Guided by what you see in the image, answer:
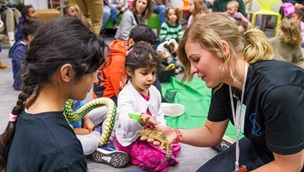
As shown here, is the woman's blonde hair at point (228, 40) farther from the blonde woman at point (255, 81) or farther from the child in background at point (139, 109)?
the child in background at point (139, 109)

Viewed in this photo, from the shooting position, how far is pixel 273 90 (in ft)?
3.28

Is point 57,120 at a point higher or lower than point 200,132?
higher

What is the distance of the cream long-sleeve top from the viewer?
162 cm

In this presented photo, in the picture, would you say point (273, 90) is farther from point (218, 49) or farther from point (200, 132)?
point (200, 132)

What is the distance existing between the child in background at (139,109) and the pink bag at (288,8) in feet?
12.1

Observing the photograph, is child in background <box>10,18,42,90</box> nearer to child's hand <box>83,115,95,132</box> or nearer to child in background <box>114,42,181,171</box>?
child's hand <box>83,115,95,132</box>

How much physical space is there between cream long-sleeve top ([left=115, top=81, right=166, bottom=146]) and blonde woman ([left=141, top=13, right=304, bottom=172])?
1.64 ft

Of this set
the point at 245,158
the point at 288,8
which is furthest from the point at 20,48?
the point at 288,8

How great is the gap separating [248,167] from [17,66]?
209 centimetres

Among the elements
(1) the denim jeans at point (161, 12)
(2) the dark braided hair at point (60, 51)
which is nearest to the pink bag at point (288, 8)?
(1) the denim jeans at point (161, 12)

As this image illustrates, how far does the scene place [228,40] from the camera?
3.49 ft

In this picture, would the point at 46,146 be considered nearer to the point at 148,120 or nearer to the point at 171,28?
the point at 148,120

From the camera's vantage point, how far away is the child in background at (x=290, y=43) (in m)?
2.84

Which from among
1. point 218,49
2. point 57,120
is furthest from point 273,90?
point 57,120
